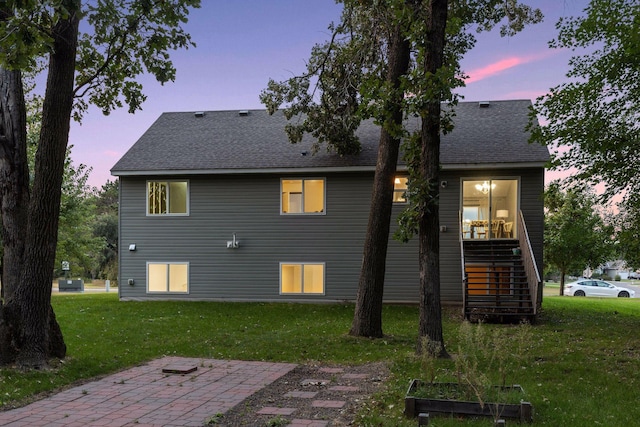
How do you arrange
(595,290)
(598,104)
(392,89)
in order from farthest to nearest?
(595,290), (598,104), (392,89)

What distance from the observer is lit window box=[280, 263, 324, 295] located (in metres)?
16.7

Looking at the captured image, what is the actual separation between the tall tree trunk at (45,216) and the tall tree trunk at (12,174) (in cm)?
24

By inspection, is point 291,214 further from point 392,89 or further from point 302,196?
point 392,89

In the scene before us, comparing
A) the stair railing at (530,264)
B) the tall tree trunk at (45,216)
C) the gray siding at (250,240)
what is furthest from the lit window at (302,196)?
the tall tree trunk at (45,216)

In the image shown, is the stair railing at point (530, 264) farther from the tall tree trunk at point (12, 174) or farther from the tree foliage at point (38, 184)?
the tall tree trunk at point (12, 174)

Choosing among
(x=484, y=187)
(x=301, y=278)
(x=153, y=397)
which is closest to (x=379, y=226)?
(x=153, y=397)

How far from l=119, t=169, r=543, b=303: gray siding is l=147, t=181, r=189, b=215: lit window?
22cm

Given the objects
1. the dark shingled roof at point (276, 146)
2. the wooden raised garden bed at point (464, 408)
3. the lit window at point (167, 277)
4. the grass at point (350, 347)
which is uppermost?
the dark shingled roof at point (276, 146)

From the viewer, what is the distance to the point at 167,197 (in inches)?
690

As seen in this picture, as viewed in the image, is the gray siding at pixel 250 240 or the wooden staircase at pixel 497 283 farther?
the gray siding at pixel 250 240

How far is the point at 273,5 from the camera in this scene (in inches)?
577

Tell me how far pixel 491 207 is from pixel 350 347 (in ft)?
31.5

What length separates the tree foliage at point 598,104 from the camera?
11.5 m

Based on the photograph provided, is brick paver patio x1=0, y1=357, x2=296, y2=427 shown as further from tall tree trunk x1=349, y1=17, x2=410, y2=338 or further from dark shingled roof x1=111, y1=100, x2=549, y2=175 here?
dark shingled roof x1=111, y1=100, x2=549, y2=175
